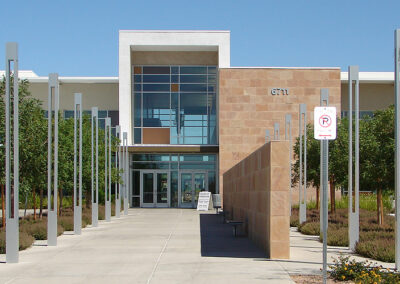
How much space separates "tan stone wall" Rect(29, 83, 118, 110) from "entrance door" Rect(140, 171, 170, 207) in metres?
6.62

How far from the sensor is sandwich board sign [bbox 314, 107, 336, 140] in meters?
8.90

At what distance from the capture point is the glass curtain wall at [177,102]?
47.9m

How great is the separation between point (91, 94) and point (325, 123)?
43.8 meters

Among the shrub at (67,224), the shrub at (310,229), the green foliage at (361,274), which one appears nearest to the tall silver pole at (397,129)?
the green foliage at (361,274)

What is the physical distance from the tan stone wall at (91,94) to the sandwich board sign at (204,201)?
11.1 m

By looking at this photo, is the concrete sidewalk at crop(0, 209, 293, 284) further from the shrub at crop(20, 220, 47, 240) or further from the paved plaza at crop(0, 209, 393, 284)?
the shrub at crop(20, 220, 47, 240)

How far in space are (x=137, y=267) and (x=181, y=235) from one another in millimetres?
8680

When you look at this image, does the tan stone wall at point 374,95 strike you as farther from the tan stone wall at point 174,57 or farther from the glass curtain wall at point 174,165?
the glass curtain wall at point 174,165

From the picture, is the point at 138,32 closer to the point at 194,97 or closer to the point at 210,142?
the point at 194,97

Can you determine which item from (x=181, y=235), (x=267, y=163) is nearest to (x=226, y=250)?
(x=267, y=163)

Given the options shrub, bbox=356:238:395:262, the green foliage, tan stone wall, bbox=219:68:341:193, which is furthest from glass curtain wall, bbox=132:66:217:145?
the green foliage

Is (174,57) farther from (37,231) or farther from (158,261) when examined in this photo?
(158,261)

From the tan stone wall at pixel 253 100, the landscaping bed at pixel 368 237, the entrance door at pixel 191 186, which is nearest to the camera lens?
the landscaping bed at pixel 368 237

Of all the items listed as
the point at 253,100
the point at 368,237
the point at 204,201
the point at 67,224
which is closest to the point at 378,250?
the point at 368,237
